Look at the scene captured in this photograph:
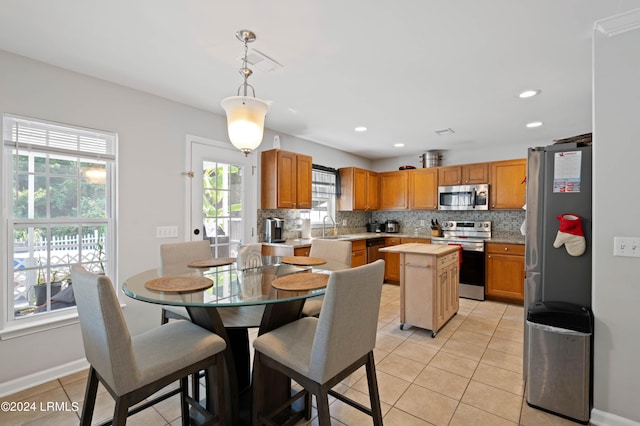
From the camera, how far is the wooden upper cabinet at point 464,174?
4887 mm

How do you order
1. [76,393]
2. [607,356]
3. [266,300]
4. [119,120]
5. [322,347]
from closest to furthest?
[322,347], [266,300], [607,356], [76,393], [119,120]

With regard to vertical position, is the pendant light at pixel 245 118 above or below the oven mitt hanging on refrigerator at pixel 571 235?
above

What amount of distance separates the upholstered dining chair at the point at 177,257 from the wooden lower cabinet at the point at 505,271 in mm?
3924

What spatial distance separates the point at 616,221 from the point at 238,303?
7.24 ft

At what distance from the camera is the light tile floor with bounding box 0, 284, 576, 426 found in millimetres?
1911

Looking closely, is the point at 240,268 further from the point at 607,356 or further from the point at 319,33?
the point at 607,356

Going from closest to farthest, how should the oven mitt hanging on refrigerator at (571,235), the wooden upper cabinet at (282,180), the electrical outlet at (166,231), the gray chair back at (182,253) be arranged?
1. the oven mitt hanging on refrigerator at (571,235)
2. the gray chair back at (182,253)
3. the electrical outlet at (166,231)
4. the wooden upper cabinet at (282,180)

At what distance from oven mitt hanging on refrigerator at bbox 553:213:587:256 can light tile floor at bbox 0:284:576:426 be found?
108 cm

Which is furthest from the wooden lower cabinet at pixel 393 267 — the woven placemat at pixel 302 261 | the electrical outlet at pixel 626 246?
the electrical outlet at pixel 626 246

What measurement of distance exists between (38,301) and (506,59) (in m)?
4.14

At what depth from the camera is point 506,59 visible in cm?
229

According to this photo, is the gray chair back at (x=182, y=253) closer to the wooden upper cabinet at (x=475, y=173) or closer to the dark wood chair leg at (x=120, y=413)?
the dark wood chair leg at (x=120, y=413)

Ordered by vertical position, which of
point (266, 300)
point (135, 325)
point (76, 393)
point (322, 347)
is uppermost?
point (266, 300)

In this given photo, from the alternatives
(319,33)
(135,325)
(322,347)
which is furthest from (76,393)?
(319,33)
